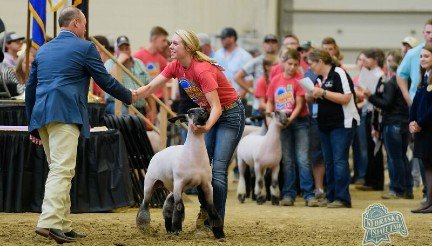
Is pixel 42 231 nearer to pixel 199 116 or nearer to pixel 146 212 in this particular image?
pixel 146 212

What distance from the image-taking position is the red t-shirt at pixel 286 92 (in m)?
15.0

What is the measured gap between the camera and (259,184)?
591 inches

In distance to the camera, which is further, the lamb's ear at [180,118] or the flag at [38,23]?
the flag at [38,23]

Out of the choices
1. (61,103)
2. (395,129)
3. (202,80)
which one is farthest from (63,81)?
(395,129)

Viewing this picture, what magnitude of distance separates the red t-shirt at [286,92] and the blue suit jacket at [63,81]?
4785 millimetres

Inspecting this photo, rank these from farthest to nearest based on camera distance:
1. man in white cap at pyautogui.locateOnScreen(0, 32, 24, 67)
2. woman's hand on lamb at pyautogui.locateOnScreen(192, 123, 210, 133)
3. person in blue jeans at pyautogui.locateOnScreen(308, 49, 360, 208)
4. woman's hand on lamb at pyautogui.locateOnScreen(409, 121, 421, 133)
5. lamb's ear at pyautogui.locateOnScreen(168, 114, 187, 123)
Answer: man in white cap at pyautogui.locateOnScreen(0, 32, 24, 67) < person in blue jeans at pyautogui.locateOnScreen(308, 49, 360, 208) < woman's hand on lamb at pyautogui.locateOnScreen(409, 121, 421, 133) < lamb's ear at pyautogui.locateOnScreen(168, 114, 187, 123) < woman's hand on lamb at pyautogui.locateOnScreen(192, 123, 210, 133)

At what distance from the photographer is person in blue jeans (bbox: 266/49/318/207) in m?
15.1

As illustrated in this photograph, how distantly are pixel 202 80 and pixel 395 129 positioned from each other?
6.23m

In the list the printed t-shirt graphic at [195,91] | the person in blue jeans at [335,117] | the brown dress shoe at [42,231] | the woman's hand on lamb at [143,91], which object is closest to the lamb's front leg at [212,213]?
the printed t-shirt graphic at [195,91]

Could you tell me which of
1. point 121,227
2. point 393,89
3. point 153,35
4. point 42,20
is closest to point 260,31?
point 153,35

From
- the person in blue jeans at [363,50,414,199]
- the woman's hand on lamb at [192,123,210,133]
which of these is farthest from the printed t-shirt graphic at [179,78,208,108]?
the person in blue jeans at [363,50,414,199]

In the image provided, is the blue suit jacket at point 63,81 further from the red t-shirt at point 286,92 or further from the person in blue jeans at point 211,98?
the red t-shirt at point 286,92

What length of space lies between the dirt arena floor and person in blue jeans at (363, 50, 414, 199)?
5.94ft

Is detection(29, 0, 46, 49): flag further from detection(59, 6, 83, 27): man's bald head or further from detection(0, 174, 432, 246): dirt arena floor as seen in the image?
detection(59, 6, 83, 27): man's bald head
